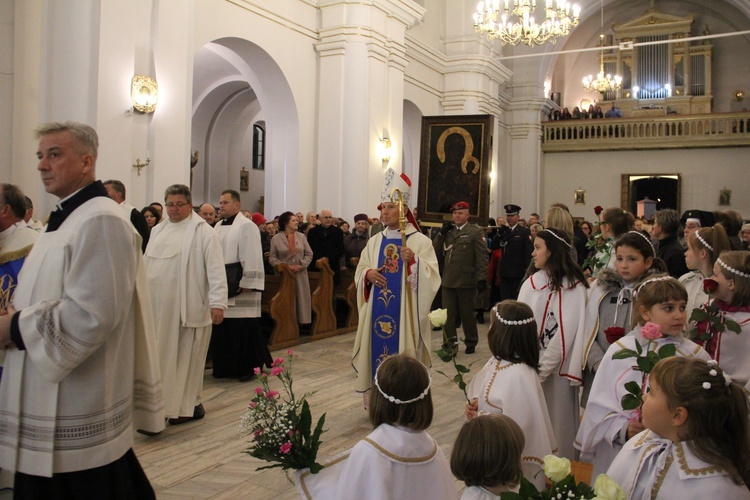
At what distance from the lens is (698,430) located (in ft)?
6.01

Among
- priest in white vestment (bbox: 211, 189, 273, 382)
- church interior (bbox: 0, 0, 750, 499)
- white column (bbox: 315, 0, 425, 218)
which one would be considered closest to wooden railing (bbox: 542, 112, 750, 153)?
church interior (bbox: 0, 0, 750, 499)

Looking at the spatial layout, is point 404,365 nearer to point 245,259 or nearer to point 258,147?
point 245,259

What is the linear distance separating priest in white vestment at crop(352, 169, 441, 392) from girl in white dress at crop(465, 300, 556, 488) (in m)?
2.17

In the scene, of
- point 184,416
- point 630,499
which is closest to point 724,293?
point 630,499

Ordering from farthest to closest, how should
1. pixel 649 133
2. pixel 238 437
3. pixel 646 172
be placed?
pixel 646 172 → pixel 649 133 → pixel 238 437

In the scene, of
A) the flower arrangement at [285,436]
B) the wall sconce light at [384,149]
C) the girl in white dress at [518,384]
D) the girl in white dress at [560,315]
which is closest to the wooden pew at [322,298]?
the wall sconce light at [384,149]

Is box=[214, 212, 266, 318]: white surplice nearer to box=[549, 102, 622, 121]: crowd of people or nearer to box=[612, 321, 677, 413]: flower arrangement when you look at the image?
box=[612, 321, 677, 413]: flower arrangement

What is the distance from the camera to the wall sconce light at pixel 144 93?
7.67 m

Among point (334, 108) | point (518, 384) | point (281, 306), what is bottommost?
point (281, 306)

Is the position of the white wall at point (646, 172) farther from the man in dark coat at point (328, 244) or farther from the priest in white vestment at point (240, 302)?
the priest in white vestment at point (240, 302)

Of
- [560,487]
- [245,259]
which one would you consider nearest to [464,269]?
[245,259]

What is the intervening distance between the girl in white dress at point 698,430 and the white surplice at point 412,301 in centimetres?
336

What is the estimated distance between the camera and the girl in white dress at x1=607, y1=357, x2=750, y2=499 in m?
1.82

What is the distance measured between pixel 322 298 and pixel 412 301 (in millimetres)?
3696
